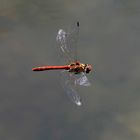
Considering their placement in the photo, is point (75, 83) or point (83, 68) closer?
point (75, 83)

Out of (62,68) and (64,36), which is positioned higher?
(64,36)

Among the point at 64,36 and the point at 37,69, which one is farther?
the point at 37,69

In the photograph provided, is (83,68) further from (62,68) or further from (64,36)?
(64,36)

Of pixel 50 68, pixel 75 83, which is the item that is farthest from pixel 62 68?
pixel 75 83

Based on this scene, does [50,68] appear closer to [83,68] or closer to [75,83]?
[83,68]

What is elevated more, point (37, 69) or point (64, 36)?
point (64, 36)

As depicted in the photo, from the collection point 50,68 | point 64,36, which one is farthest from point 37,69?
point 64,36

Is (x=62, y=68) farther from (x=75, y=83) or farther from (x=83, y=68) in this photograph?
(x=75, y=83)
